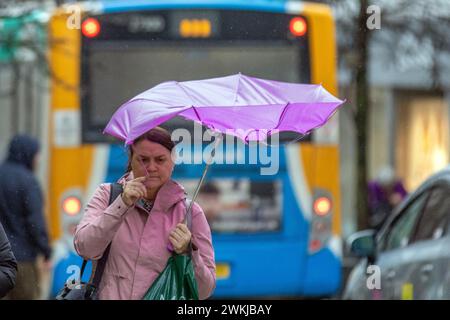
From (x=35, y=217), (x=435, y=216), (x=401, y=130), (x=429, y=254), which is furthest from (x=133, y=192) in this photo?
(x=401, y=130)

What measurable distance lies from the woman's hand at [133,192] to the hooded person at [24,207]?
2973 mm

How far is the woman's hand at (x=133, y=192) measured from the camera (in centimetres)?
469

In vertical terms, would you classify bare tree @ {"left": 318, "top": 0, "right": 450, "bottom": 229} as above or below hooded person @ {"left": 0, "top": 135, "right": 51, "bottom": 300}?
above

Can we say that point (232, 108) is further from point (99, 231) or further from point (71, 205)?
point (71, 205)

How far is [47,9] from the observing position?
10328mm

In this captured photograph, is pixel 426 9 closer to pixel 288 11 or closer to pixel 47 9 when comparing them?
pixel 288 11

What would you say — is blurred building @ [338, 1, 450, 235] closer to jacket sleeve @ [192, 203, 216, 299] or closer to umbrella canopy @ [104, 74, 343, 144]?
umbrella canopy @ [104, 74, 343, 144]

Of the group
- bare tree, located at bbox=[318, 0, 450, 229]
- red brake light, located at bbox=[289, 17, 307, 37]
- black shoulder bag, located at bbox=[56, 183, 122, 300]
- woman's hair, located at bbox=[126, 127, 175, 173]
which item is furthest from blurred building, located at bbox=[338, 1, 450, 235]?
black shoulder bag, located at bbox=[56, 183, 122, 300]

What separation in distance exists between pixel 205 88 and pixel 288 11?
539 centimetres

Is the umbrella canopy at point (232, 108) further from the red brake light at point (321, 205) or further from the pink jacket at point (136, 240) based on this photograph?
the red brake light at point (321, 205)

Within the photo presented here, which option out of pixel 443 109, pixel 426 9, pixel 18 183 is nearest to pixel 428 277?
pixel 18 183

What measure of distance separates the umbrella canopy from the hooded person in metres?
2.80

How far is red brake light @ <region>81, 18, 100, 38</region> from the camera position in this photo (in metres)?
9.94

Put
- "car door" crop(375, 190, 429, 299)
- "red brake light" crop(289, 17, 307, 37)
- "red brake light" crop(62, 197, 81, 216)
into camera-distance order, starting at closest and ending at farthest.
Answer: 1. "car door" crop(375, 190, 429, 299)
2. "red brake light" crop(62, 197, 81, 216)
3. "red brake light" crop(289, 17, 307, 37)
